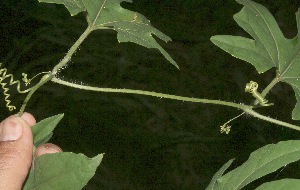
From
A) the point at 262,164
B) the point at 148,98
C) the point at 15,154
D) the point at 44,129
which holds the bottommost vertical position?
the point at 148,98

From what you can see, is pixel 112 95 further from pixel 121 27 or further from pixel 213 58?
pixel 121 27

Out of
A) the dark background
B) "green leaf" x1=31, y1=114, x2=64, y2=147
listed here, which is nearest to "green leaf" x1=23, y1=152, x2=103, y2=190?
"green leaf" x1=31, y1=114, x2=64, y2=147

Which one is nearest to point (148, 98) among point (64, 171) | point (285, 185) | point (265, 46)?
point (265, 46)

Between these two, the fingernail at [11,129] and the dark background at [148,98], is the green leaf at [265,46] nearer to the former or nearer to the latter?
the fingernail at [11,129]

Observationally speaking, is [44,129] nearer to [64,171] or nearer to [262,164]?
[64,171]

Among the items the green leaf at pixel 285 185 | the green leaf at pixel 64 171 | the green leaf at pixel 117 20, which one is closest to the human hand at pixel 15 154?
the green leaf at pixel 64 171

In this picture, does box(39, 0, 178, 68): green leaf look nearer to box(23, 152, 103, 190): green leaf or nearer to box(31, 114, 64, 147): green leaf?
box(31, 114, 64, 147): green leaf
